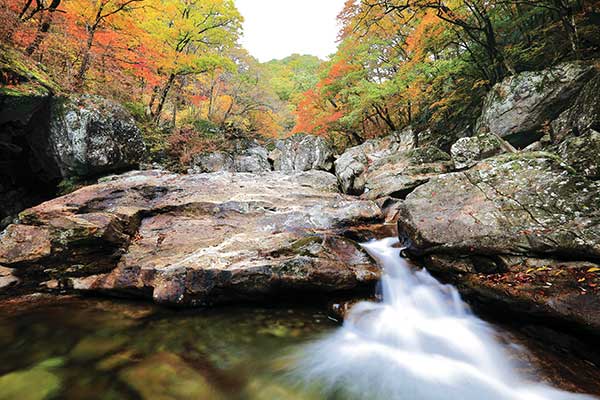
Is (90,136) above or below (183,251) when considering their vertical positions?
above

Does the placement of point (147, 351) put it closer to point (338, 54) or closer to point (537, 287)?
point (537, 287)

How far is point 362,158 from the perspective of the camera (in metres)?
11.9

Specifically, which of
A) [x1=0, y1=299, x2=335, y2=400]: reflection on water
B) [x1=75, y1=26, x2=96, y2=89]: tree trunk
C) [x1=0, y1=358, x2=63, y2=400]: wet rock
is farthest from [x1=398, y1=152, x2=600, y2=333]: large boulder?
[x1=75, y1=26, x2=96, y2=89]: tree trunk

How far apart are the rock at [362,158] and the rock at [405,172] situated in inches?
41.9

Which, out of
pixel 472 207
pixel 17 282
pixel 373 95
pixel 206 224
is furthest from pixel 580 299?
pixel 373 95

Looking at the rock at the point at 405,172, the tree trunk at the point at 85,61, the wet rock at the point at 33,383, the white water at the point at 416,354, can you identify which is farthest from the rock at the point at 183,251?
the tree trunk at the point at 85,61

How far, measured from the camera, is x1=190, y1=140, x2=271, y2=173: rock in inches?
594

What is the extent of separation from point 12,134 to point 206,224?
7286mm

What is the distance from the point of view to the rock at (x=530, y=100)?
22.0 ft

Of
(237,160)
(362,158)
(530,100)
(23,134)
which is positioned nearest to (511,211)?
(530,100)

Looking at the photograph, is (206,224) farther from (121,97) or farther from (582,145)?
(121,97)

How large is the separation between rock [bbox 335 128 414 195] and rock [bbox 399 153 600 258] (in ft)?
18.5

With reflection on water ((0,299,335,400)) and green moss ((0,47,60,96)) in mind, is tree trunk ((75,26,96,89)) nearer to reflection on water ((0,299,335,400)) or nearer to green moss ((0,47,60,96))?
green moss ((0,47,60,96))

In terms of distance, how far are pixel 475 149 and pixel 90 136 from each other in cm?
1191
